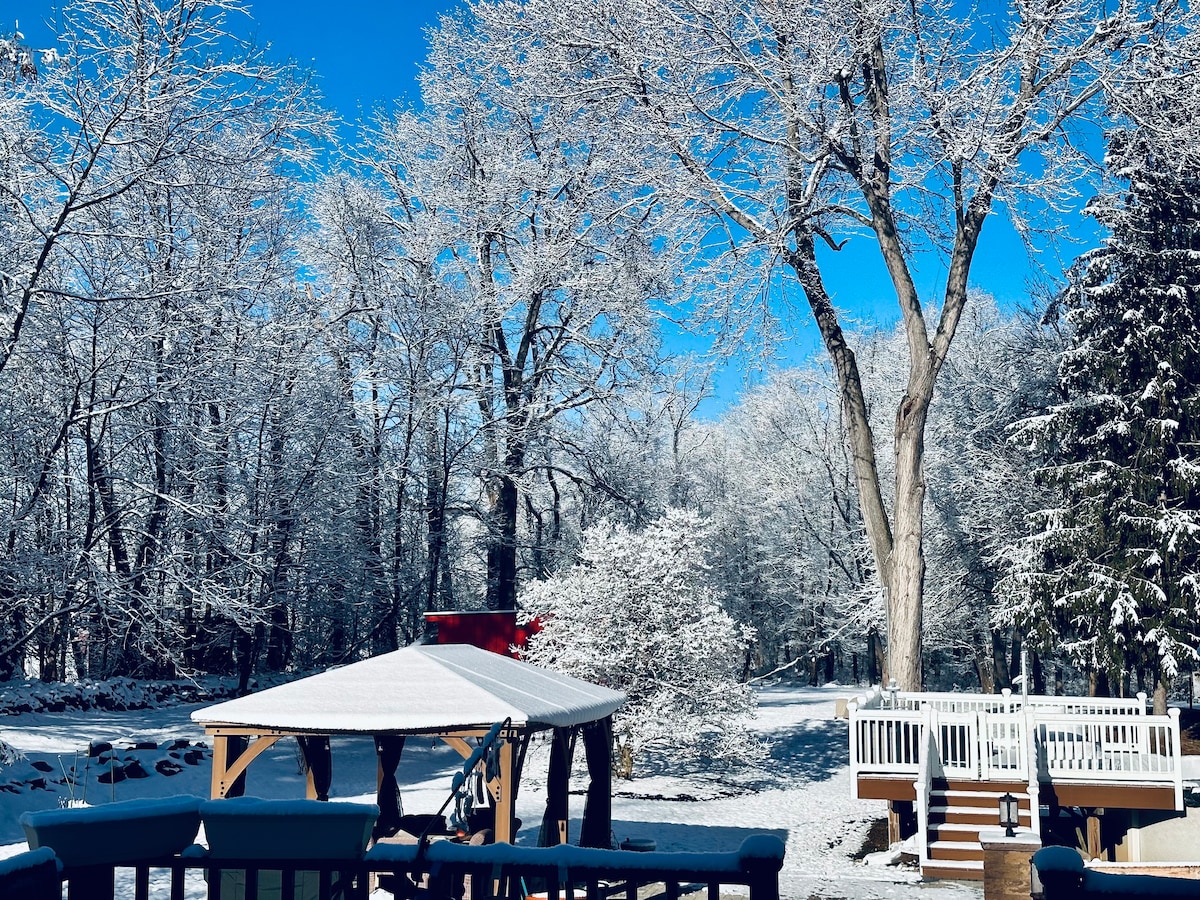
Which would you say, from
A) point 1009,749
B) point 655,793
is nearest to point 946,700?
point 1009,749

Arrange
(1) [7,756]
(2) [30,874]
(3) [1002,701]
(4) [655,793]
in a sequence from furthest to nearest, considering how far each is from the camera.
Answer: (4) [655,793], (3) [1002,701], (1) [7,756], (2) [30,874]

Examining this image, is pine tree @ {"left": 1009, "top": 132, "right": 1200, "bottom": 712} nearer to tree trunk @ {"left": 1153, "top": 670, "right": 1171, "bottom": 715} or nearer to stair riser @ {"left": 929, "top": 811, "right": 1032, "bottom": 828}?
tree trunk @ {"left": 1153, "top": 670, "right": 1171, "bottom": 715}

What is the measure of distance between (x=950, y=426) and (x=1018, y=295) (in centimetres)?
444

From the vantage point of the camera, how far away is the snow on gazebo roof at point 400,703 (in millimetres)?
8477

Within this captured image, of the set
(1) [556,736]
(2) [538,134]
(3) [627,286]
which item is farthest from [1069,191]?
(2) [538,134]

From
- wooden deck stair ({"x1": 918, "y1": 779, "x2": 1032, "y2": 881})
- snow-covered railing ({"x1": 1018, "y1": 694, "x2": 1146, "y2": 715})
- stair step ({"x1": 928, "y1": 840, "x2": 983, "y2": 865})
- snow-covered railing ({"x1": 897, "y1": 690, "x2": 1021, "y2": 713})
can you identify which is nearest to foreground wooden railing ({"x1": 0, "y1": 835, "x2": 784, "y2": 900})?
wooden deck stair ({"x1": 918, "y1": 779, "x2": 1032, "y2": 881})

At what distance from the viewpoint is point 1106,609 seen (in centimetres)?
1998

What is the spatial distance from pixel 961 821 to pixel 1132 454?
10831 mm

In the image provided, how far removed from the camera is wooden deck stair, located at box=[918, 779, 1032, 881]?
1177 centimetres

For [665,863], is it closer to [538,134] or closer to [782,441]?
[538,134]

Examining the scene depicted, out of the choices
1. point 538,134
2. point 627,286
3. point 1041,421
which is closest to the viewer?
point 1041,421

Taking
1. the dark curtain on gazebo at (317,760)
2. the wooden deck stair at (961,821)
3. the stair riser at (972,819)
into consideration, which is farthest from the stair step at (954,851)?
the dark curtain on gazebo at (317,760)

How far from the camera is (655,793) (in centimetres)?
1762

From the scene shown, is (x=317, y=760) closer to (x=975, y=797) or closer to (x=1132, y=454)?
(x=975, y=797)
